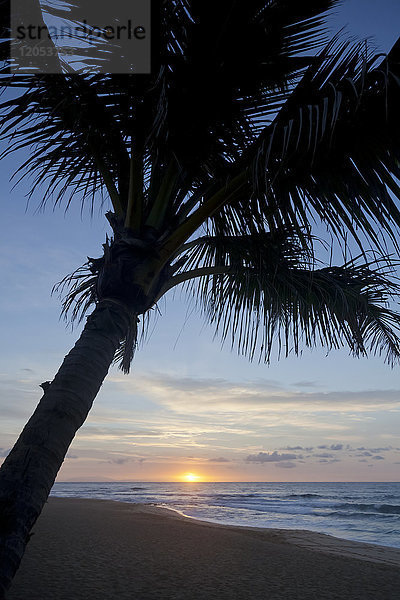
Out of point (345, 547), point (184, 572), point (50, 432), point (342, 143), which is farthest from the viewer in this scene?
point (345, 547)

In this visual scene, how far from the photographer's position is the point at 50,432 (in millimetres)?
2201

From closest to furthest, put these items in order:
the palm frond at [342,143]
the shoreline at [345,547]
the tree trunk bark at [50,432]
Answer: the tree trunk bark at [50,432] < the palm frond at [342,143] < the shoreline at [345,547]

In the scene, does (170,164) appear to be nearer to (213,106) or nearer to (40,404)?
(213,106)

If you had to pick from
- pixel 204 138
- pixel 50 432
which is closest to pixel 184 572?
pixel 50 432

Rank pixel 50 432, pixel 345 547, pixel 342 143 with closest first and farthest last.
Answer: pixel 50 432 < pixel 342 143 < pixel 345 547

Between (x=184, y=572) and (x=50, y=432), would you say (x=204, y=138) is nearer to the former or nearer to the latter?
(x=50, y=432)

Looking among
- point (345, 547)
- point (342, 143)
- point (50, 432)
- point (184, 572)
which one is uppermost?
point (342, 143)

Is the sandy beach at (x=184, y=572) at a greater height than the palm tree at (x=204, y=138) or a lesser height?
lesser

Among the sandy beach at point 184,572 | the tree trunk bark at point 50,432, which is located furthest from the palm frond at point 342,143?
the sandy beach at point 184,572

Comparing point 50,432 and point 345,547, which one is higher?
point 50,432

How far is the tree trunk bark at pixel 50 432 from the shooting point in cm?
190

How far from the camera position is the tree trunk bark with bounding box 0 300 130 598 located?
1904 mm

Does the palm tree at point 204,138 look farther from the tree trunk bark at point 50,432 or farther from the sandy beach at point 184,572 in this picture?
the sandy beach at point 184,572

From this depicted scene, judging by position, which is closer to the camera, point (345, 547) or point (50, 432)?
point (50, 432)
